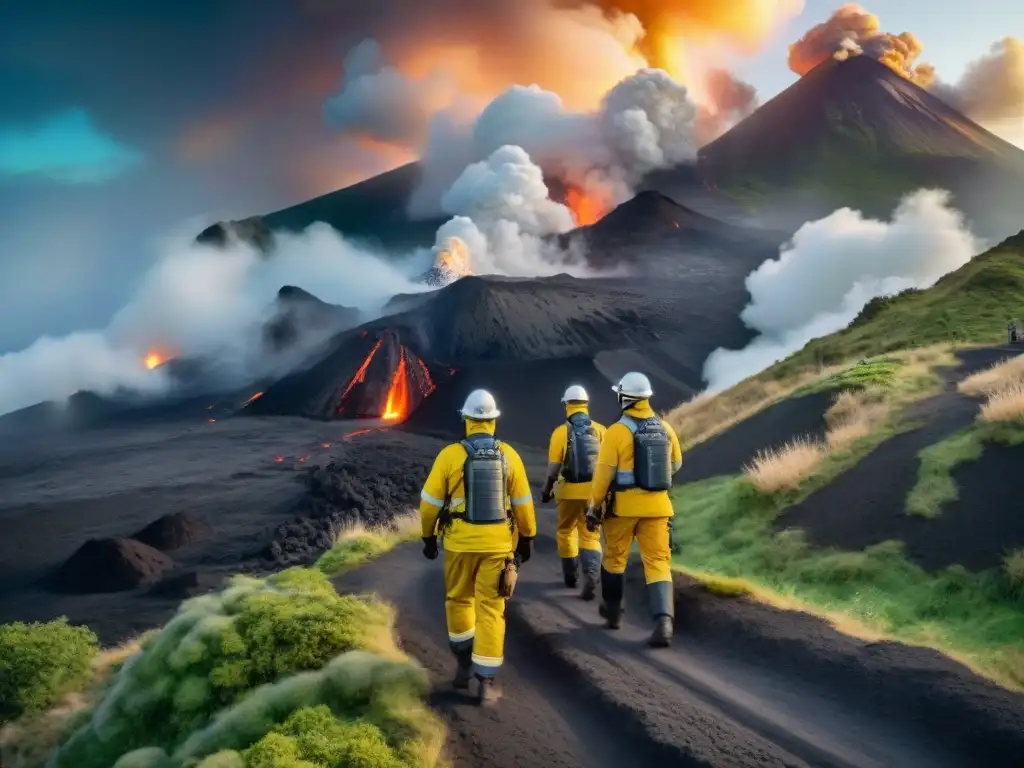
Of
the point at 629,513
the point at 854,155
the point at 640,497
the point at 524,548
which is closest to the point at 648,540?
the point at 629,513

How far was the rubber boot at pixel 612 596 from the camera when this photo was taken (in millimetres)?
8297

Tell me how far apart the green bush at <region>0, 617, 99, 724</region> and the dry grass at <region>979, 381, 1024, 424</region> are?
14275 mm

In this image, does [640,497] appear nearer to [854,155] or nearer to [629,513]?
[629,513]

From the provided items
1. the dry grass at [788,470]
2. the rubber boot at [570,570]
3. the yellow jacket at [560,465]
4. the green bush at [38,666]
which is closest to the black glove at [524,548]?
the yellow jacket at [560,465]

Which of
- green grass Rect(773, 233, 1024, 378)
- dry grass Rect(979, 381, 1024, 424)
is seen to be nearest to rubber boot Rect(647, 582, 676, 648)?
dry grass Rect(979, 381, 1024, 424)

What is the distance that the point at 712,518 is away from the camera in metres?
13.2

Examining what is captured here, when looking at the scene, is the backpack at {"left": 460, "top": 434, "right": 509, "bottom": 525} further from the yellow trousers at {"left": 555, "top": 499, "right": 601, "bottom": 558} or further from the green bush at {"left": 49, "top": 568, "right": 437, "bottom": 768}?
the yellow trousers at {"left": 555, "top": 499, "right": 601, "bottom": 558}

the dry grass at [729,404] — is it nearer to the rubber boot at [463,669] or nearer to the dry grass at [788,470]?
the dry grass at [788,470]

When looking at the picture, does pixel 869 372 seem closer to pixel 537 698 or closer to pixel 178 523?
pixel 537 698

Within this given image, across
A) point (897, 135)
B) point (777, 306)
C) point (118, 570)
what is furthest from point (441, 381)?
point (897, 135)

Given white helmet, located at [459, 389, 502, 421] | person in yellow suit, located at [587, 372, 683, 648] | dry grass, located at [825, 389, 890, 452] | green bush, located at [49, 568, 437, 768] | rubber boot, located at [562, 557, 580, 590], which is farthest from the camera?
dry grass, located at [825, 389, 890, 452]

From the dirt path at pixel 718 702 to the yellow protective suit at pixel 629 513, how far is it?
93 centimetres

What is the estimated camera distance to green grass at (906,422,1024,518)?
32.1 feet

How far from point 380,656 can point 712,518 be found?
8.45 meters
